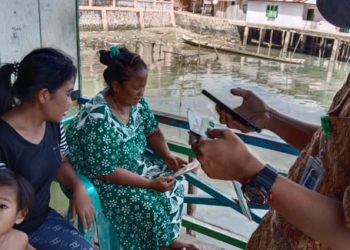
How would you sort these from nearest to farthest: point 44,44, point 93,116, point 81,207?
1. point 81,207
2. point 93,116
3. point 44,44

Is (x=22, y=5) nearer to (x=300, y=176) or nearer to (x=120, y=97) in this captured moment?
(x=120, y=97)

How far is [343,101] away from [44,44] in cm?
216

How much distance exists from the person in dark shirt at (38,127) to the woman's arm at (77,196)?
9 cm

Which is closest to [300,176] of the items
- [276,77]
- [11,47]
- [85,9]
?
[11,47]

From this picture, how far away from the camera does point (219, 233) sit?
2.55m

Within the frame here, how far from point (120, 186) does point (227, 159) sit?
44.4 inches

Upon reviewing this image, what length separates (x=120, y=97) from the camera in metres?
2.11

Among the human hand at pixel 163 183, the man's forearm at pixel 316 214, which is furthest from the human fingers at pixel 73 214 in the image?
the man's forearm at pixel 316 214

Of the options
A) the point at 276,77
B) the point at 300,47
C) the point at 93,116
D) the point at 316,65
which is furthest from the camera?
the point at 300,47

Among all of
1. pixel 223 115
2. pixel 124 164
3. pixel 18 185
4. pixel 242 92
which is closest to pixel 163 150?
pixel 124 164

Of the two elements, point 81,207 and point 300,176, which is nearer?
point 300,176

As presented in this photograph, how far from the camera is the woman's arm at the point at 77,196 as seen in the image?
173 centimetres

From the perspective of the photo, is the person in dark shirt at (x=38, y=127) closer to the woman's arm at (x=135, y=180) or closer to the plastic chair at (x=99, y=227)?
the plastic chair at (x=99, y=227)

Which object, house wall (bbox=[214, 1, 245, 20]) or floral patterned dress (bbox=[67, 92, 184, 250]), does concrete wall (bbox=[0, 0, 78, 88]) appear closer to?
floral patterned dress (bbox=[67, 92, 184, 250])
